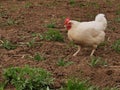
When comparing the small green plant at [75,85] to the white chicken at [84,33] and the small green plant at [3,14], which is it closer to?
the white chicken at [84,33]

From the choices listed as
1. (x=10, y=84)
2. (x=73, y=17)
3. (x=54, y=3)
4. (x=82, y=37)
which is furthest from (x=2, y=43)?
(x=54, y=3)

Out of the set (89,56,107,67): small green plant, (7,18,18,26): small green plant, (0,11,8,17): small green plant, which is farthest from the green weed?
(89,56,107,67): small green plant

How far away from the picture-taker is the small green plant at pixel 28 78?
5320mm

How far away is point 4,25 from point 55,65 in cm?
313

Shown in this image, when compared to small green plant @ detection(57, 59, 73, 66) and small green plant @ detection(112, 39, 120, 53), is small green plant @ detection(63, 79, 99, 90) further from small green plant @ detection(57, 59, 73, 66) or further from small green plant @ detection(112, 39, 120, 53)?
small green plant @ detection(112, 39, 120, 53)

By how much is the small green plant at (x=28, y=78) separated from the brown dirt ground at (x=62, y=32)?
0.48 ft

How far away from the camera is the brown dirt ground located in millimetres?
6066

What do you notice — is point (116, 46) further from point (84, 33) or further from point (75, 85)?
point (75, 85)

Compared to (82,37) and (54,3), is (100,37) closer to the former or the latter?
(82,37)

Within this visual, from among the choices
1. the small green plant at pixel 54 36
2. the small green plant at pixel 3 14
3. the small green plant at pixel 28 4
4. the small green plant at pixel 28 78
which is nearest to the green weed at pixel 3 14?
the small green plant at pixel 3 14

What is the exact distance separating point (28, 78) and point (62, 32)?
3758 mm

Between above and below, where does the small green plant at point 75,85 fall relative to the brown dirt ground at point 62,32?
above

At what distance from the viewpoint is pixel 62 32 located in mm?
9070

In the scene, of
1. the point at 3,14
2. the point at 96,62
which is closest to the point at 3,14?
the point at 3,14
